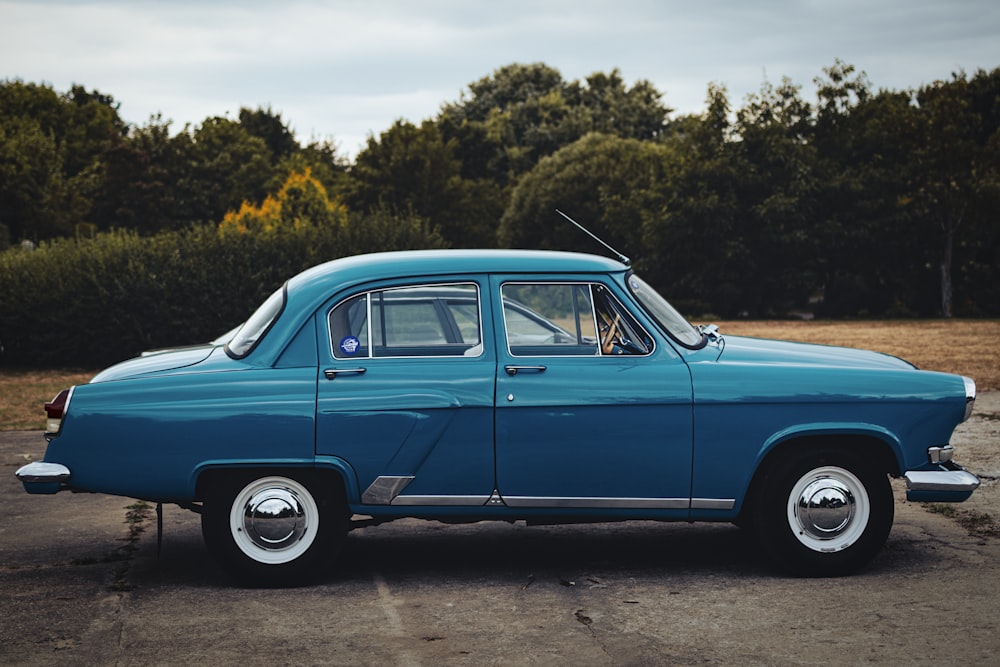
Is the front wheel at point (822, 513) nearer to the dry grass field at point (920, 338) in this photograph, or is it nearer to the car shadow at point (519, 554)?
the car shadow at point (519, 554)

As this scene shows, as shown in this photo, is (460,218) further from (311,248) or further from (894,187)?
(311,248)

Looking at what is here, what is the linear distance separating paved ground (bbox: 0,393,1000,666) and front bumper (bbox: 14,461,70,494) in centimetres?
55

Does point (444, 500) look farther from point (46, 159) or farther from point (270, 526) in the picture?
point (46, 159)

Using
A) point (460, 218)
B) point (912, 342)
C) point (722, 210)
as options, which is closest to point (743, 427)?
point (912, 342)

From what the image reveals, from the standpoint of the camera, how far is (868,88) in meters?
45.9

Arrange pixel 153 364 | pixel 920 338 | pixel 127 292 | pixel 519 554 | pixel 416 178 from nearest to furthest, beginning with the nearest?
pixel 153 364 → pixel 519 554 → pixel 127 292 → pixel 920 338 → pixel 416 178

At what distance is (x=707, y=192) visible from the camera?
44.9 meters

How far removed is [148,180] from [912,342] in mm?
38450

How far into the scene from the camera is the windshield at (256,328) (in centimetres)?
645

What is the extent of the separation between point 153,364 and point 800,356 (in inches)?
140

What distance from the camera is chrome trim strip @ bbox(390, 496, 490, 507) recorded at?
6234 mm

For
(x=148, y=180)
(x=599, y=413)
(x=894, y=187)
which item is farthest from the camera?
(x=148, y=180)

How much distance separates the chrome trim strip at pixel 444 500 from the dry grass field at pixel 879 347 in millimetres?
8551

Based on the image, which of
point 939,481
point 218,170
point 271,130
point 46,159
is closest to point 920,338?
point 939,481
